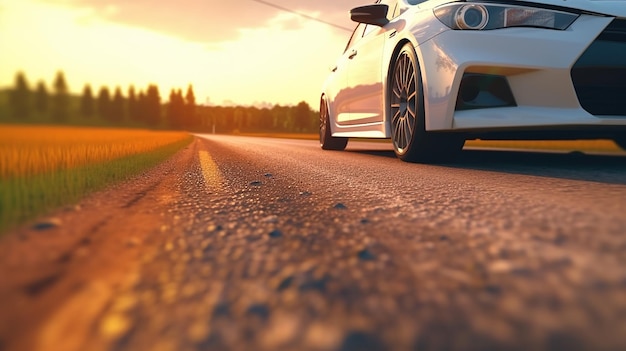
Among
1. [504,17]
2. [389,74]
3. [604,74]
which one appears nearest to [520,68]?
[504,17]

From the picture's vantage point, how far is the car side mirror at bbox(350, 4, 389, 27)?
4734mm

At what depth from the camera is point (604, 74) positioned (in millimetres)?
3275

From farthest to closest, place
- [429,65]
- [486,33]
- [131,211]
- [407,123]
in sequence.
→ [407,123] < [429,65] < [486,33] < [131,211]

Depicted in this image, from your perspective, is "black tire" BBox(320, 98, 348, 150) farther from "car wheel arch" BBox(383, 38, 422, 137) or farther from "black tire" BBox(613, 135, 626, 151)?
"black tire" BBox(613, 135, 626, 151)

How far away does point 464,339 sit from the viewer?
794mm

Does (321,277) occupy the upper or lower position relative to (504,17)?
lower

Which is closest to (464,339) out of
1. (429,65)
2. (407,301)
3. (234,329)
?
(407,301)

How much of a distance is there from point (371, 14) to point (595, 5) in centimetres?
197

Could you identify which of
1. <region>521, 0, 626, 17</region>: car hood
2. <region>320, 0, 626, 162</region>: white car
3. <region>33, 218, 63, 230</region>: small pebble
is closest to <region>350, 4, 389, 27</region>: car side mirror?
<region>320, 0, 626, 162</region>: white car

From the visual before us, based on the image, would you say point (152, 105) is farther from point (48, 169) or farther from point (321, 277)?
point (321, 277)

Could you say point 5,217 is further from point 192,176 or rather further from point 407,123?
point 407,123

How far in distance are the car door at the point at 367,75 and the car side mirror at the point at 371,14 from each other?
10cm

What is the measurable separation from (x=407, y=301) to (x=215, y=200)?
148cm

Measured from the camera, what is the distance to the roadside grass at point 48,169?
196 centimetres
